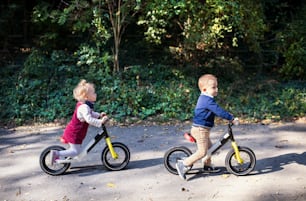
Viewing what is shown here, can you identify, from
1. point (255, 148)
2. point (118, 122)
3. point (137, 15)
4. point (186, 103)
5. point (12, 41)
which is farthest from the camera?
point (12, 41)

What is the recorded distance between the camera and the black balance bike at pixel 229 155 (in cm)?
534

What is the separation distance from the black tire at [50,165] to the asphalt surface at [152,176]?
75mm

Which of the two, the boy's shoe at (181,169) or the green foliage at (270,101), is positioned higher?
the green foliage at (270,101)

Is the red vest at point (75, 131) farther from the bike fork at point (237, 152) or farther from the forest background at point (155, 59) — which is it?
the forest background at point (155, 59)

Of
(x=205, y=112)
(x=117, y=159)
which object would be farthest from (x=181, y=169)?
(x=117, y=159)

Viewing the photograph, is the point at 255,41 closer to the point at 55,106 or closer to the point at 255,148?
the point at 255,148

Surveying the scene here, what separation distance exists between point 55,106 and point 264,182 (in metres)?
4.56

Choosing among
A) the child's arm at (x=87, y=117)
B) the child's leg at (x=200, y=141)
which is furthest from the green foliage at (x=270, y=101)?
the child's arm at (x=87, y=117)

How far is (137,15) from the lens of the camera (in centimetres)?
1002

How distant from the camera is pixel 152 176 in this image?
547 cm

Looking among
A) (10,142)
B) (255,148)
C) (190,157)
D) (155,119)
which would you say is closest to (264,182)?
(190,157)

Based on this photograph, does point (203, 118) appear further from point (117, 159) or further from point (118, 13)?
point (118, 13)

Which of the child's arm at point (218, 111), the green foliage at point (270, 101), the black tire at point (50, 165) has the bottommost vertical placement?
the black tire at point (50, 165)

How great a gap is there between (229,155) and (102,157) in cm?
159
